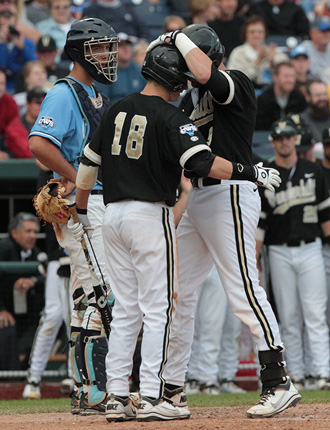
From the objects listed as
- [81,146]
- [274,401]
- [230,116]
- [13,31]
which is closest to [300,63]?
[13,31]

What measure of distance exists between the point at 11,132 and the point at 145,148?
16.9 feet

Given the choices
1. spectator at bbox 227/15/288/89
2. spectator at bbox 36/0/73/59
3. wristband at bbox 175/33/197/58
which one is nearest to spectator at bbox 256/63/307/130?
spectator at bbox 227/15/288/89

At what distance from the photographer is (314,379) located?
7.77 metres

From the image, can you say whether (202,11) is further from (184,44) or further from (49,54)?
(184,44)

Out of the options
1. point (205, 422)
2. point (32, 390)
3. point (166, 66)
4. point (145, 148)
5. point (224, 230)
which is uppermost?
point (166, 66)

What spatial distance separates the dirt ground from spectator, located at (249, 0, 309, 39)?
29.3ft

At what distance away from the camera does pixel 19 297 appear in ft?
28.9

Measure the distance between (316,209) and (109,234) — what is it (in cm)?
395

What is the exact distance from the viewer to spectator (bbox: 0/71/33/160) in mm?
9242

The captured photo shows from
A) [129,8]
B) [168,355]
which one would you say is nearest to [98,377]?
[168,355]

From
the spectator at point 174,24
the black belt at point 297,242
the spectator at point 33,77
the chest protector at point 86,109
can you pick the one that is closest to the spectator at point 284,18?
the spectator at point 174,24

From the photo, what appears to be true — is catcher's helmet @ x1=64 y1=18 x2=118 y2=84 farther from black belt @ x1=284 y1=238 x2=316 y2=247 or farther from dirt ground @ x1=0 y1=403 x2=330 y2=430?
black belt @ x1=284 y1=238 x2=316 y2=247

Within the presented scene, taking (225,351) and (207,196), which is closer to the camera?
(207,196)

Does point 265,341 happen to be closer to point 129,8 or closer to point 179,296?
point 179,296
